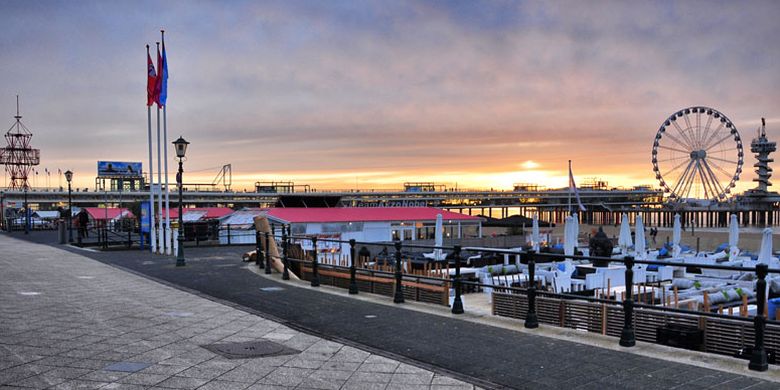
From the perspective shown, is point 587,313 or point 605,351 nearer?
point 605,351

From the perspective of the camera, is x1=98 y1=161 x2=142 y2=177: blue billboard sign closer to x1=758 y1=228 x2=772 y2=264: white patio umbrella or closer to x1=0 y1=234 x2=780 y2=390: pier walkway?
x1=758 y1=228 x2=772 y2=264: white patio umbrella

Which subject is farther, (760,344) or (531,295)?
(531,295)

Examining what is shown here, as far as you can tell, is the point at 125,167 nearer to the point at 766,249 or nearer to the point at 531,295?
the point at 766,249

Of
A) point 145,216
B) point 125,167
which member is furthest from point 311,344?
point 125,167

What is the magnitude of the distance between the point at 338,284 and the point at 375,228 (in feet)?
72.8

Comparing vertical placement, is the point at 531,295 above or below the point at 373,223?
above

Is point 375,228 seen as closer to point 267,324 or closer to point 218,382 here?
point 267,324

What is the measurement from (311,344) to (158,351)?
1.80 meters

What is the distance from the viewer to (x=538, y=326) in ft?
27.1

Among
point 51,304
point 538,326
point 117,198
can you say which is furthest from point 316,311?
point 117,198

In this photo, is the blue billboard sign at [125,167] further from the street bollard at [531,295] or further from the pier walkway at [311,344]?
the street bollard at [531,295]

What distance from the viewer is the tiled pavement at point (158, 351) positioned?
5.79m

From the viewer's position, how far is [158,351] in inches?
272

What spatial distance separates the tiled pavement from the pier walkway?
2 cm
